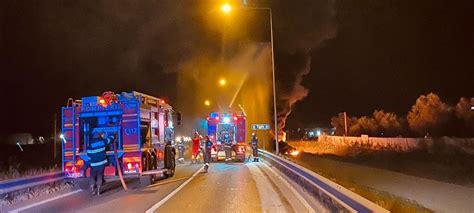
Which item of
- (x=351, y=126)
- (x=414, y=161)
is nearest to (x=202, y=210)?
(x=414, y=161)

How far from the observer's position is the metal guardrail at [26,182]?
11120mm

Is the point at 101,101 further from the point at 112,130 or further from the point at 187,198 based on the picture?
the point at 187,198

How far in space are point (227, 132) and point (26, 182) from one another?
15.8 meters

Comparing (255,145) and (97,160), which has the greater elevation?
(255,145)

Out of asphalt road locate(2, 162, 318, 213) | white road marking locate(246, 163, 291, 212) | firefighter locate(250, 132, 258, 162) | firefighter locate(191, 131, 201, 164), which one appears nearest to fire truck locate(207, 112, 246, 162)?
firefighter locate(250, 132, 258, 162)

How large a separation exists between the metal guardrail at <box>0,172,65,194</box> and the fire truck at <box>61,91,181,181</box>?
397 mm

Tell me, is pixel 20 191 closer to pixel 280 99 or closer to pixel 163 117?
Answer: pixel 163 117

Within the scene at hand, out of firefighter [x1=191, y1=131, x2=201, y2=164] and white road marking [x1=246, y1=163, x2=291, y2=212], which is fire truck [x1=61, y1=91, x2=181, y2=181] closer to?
white road marking [x1=246, y1=163, x2=291, y2=212]

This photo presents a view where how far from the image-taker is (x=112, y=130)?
1438cm

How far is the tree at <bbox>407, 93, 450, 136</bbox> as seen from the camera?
5231cm

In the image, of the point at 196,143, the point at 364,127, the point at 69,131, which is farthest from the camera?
the point at 364,127

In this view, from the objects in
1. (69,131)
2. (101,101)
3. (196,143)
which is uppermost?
(101,101)

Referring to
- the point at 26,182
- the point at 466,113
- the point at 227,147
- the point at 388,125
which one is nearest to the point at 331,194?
the point at 26,182

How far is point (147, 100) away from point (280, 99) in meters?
23.9
